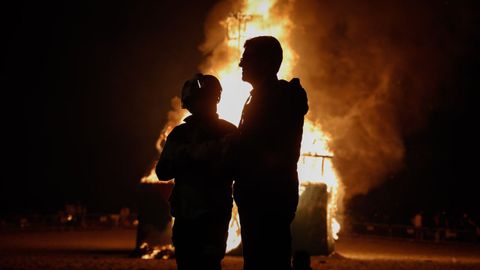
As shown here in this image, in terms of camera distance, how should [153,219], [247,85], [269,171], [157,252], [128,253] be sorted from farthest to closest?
[247,85]
[128,253]
[153,219]
[157,252]
[269,171]

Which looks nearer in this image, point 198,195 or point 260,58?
point 260,58

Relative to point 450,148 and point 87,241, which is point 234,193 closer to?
point 87,241

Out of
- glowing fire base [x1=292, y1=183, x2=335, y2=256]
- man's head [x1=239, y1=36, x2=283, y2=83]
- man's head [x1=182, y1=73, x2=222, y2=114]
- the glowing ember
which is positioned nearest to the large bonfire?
glowing fire base [x1=292, y1=183, x2=335, y2=256]

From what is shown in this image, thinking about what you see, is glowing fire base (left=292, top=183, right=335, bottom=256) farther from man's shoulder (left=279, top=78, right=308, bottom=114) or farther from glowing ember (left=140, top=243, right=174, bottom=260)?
man's shoulder (left=279, top=78, right=308, bottom=114)

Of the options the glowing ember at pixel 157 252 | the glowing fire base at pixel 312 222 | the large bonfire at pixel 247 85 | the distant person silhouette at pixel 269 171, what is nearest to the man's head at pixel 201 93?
the distant person silhouette at pixel 269 171

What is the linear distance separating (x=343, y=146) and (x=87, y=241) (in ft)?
44.0

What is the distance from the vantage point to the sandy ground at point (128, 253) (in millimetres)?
18594

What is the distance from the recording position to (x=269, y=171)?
4152 millimetres

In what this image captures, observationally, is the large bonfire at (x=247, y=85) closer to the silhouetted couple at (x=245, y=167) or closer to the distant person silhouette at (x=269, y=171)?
the silhouetted couple at (x=245, y=167)

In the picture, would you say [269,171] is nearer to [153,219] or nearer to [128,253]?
[153,219]

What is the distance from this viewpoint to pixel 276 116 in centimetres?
421

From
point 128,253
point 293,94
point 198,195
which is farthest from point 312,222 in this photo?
point 293,94

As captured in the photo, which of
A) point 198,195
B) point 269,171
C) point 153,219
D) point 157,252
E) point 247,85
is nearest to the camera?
point 269,171

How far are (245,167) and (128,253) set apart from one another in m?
18.7
